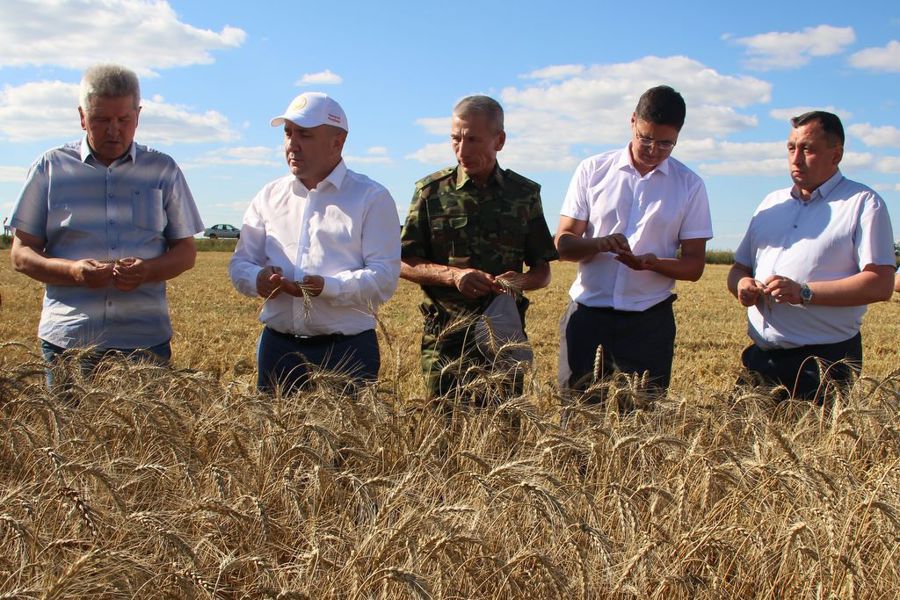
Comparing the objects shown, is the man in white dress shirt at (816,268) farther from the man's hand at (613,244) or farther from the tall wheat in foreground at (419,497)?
the man's hand at (613,244)

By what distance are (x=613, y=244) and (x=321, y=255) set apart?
134 cm

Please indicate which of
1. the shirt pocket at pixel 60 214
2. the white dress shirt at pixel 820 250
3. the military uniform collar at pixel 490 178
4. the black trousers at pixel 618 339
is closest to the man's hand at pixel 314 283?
the military uniform collar at pixel 490 178

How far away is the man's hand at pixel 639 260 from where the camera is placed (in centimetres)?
417

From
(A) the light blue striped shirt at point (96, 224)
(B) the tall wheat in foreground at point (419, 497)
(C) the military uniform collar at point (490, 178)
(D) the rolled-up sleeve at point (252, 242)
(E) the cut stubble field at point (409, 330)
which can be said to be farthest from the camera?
(E) the cut stubble field at point (409, 330)

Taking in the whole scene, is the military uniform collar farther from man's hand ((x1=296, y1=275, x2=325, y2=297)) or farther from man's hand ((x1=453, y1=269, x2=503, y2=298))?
man's hand ((x1=296, y1=275, x2=325, y2=297))

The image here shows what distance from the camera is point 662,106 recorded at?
13.5 feet

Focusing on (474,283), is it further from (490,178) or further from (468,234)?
(490,178)

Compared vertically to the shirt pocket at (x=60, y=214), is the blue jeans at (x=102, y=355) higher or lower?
lower

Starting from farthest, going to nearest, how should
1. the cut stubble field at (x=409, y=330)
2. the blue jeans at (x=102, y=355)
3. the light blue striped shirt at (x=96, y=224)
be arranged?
the cut stubble field at (x=409, y=330)
the light blue striped shirt at (x=96, y=224)
the blue jeans at (x=102, y=355)

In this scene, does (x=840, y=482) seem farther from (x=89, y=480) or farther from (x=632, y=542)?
(x=89, y=480)

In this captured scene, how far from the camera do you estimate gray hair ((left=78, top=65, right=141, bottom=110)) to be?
3.73m

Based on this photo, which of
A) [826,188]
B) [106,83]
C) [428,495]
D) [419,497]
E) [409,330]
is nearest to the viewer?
[419,497]

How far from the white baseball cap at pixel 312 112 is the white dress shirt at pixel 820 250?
2.25 m

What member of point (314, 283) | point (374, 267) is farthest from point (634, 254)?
point (314, 283)
